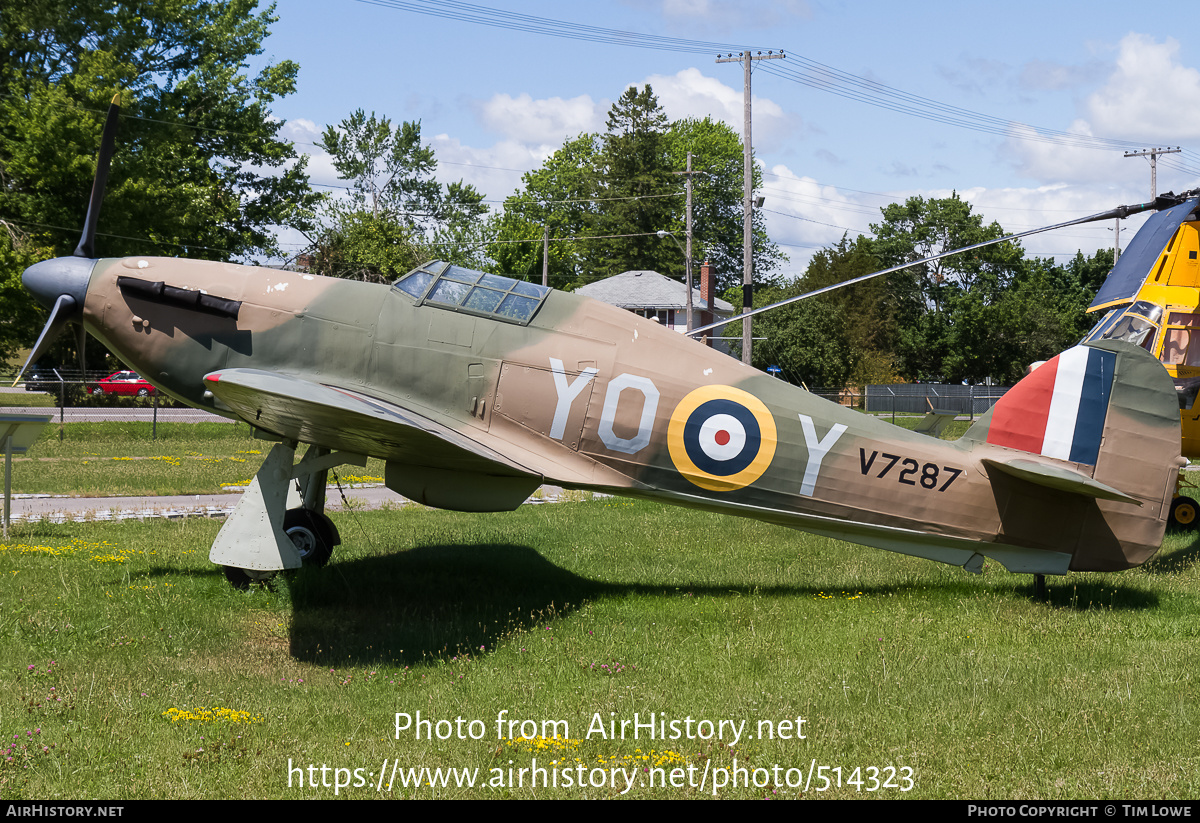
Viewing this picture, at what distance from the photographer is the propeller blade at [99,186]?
8547 millimetres

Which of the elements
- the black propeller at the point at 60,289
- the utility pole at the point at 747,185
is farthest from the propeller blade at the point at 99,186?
the utility pole at the point at 747,185

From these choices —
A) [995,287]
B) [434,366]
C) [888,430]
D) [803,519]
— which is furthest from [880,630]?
[995,287]

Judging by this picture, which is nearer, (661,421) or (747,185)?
(661,421)

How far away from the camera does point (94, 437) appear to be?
24.1 metres

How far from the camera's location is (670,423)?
25.4ft

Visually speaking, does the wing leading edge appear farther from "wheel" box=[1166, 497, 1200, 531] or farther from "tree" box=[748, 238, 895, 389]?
"tree" box=[748, 238, 895, 389]

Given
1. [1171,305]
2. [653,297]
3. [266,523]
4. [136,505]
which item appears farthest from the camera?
[653,297]

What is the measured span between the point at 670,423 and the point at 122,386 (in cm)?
3637

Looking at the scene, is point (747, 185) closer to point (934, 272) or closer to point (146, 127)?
point (146, 127)

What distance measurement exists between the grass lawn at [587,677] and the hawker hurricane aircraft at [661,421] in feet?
2.83

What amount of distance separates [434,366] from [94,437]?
2058 centimetres

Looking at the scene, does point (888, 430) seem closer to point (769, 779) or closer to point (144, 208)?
point (769, 779)

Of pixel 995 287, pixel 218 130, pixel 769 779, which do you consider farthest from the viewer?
pixel 995 287

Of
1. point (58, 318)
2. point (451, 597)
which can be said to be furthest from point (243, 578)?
point (58, 318)
